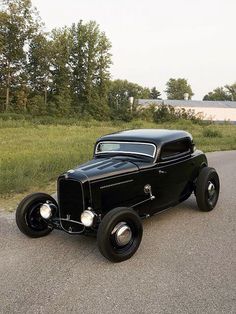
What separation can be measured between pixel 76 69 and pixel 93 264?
5856 cm

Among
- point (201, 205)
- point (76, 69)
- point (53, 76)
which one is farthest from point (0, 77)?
point (201, 205)

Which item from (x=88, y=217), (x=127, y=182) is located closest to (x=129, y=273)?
(x=88, y=217)

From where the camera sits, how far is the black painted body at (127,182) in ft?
18.5

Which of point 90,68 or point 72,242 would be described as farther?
point 90,68

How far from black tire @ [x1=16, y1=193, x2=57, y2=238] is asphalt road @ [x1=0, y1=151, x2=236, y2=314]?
0.45 feet

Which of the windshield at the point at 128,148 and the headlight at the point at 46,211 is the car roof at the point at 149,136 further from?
the headlight at the point at 46,211

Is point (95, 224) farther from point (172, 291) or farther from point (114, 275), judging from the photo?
point (172, 291)

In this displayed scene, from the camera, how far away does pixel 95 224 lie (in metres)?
5.45

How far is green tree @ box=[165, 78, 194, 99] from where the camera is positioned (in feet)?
387

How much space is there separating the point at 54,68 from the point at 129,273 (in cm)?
5392

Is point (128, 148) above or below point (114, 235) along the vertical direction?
above

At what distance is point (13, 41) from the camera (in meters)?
48.4

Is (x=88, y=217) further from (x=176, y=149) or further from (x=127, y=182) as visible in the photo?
(x=176, y=149)

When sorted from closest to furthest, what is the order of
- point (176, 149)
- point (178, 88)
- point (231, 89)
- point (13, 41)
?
point (176, 149) → point (13, 41) → point (178, 88) → point (231, 89)
